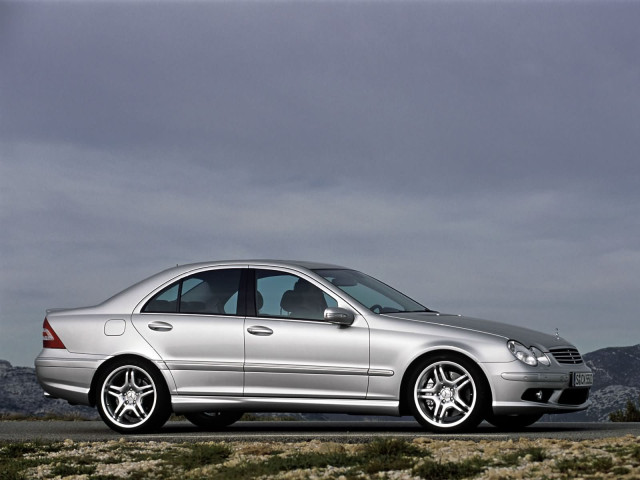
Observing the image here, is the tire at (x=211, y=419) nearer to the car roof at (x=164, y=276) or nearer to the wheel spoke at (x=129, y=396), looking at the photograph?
the wheel spoke at (x=129, y=396)

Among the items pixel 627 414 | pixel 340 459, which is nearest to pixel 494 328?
pixel 340 459

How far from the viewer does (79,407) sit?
13000 mm

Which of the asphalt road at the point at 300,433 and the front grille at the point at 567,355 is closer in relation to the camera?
the asphalt road at the point at 300,433

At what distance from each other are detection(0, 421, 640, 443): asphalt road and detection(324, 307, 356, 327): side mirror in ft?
3.91

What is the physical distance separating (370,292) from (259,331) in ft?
4.62

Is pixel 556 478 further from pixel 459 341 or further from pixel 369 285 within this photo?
pixel 369 285

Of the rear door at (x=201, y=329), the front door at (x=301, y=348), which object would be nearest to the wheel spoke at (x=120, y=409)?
the rear door at (x=201, y=329)

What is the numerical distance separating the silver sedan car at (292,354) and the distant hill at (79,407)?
Answer: 2.32 ft

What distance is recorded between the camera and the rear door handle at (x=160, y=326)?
12.1m

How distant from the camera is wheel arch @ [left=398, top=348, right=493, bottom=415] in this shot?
11.0m

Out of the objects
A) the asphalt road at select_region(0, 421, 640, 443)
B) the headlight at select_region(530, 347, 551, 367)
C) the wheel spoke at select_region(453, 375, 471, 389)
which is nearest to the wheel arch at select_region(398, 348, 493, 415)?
the wheel spoke at select_region(453, 375, 471, 389)

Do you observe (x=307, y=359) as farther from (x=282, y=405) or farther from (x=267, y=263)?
(x=267, y=263)

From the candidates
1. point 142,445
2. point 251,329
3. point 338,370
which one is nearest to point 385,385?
point 338,370

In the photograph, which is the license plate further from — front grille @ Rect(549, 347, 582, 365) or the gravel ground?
the gravel ground
